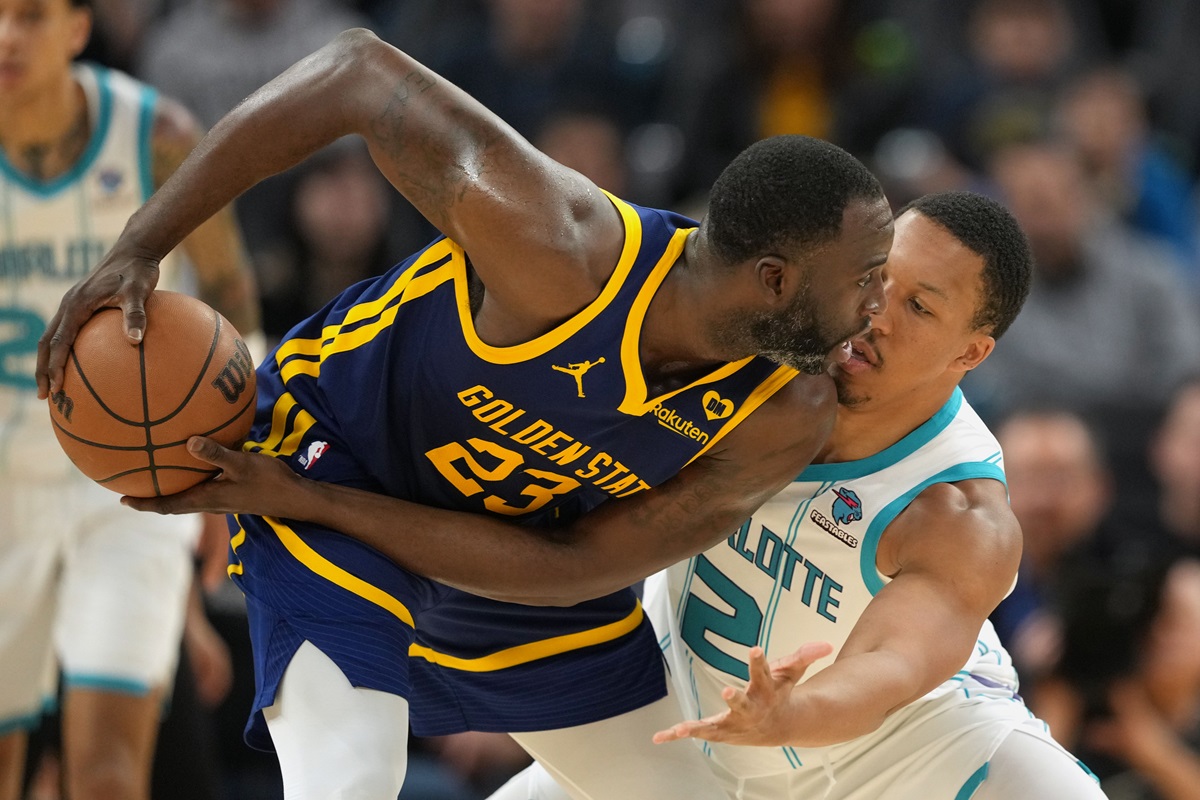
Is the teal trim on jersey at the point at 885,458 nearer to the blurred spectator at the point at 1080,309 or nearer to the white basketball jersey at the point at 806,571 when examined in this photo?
the white basketball jersey at the point at 806,571

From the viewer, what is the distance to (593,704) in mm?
4051

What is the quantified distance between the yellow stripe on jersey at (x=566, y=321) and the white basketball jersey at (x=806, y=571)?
0.90 metres

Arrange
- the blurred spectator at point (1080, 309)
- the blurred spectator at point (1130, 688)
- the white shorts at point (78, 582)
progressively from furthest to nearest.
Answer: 1. the blurred spectator at point (1080, 309)
2. the blurred spectator at point (1130, 688)
3. the white shorts at point (78, 582)

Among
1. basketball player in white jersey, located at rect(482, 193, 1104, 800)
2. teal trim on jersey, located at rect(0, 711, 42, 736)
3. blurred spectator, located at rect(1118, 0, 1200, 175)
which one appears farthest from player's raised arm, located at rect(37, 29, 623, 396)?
blurred spectator, located at rect(1118, 0, 1200, 175)

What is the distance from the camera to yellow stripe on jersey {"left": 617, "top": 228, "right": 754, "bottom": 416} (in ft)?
11.6

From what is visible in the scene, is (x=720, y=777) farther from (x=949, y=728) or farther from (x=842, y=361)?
(x=842, y=361)

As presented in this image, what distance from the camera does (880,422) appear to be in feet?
13.4

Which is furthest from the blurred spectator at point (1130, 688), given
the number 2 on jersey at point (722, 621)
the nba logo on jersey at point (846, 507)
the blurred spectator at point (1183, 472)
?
the nba logo on jersey at point (846, 507)

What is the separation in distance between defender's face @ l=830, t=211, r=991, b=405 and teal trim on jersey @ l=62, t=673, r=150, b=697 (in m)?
2.35

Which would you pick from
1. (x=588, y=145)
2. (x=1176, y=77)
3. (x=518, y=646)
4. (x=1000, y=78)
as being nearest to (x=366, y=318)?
(x=518, y=646)

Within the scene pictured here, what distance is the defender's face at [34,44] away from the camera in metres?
4.76

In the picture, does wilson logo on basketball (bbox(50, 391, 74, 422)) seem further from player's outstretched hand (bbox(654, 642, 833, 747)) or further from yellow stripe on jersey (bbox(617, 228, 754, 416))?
player's outstretched hand (bbox(654, 642, 833, 747))

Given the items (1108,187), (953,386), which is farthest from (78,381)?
(1108,187)

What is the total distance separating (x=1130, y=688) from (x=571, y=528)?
3.30 metres
